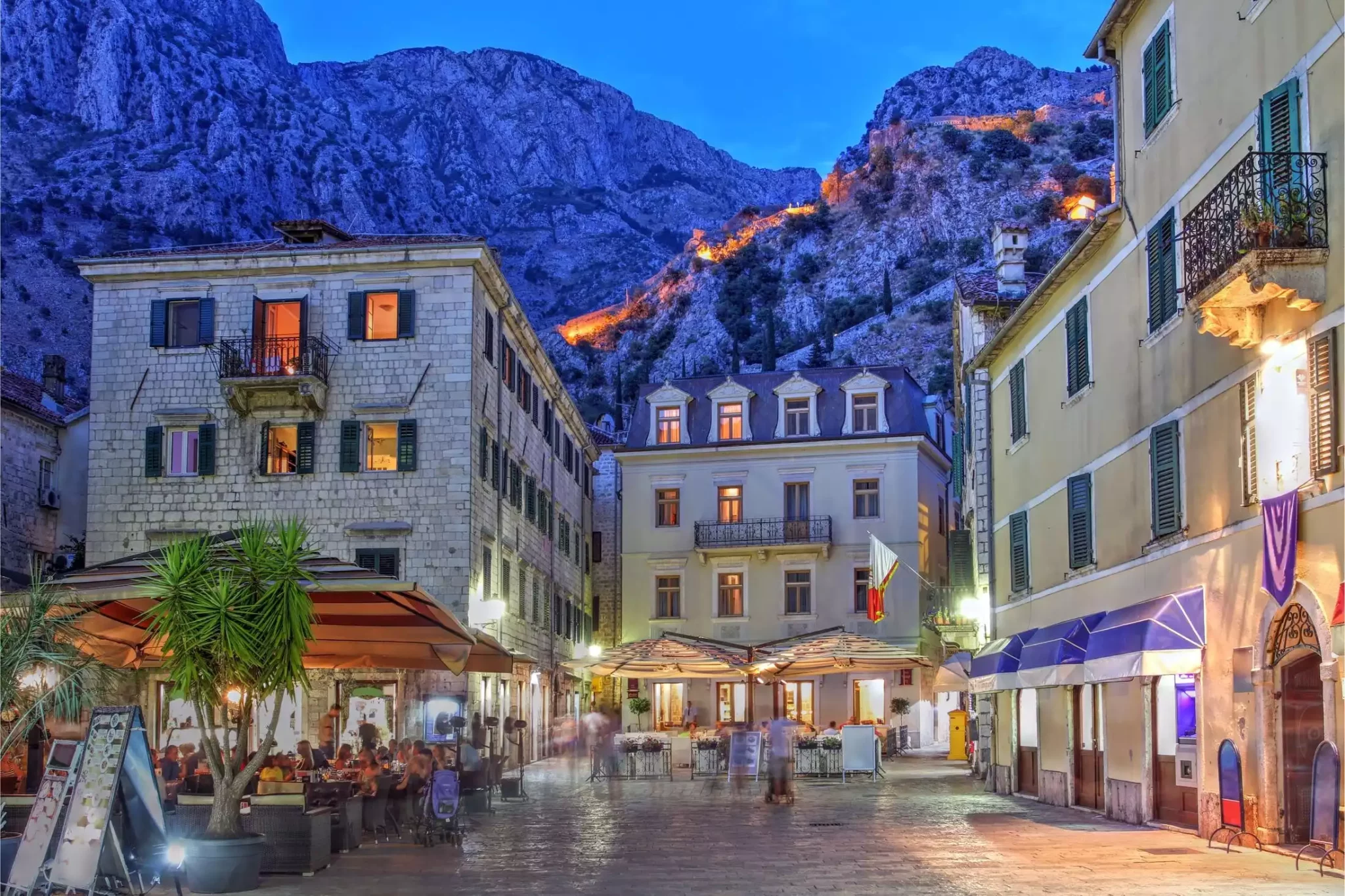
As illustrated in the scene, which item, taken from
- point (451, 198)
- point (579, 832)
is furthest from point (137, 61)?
point (579, 832)

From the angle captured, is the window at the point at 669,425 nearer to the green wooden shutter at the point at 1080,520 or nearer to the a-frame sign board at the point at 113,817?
the green wooden shutter at the point at 1080,520

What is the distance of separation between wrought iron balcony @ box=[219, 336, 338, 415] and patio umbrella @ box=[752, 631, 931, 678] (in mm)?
12404

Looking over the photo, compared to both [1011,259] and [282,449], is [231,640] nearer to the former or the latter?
[282,449]

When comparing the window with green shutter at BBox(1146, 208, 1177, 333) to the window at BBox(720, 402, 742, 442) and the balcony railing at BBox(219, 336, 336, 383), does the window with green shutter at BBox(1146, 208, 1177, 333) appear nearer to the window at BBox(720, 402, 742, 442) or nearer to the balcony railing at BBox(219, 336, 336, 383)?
the balcony railing at BBox(219, 336, 336, 383)

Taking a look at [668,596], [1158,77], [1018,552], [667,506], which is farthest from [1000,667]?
[667,506]

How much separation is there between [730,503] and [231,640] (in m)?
38.3

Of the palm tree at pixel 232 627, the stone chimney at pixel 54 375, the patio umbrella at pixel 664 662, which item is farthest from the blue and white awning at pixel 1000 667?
the stone chimney at pixel 54 375

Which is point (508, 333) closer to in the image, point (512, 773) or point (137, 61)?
point (512, 773)

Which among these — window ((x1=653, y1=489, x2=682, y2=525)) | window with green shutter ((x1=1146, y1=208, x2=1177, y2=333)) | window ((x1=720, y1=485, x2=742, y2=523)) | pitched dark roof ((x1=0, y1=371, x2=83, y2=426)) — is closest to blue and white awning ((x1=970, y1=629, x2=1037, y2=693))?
window with green shutter ((x1=1146, y1=208, x2=1177, y2=333))

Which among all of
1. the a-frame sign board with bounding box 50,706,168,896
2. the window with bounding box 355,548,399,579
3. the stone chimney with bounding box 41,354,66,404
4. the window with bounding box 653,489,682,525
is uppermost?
the stone chimney with bounding box 41,354,66,404

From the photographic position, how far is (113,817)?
12234 mm

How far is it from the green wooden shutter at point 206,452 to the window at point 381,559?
436 centimetres

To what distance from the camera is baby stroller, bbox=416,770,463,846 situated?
17.8 meters

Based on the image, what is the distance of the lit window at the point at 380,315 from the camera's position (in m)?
35.2
